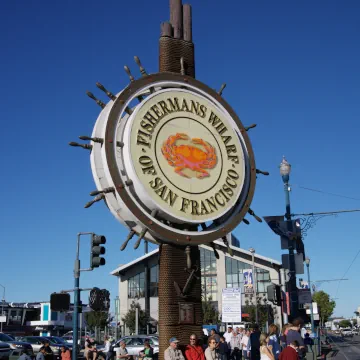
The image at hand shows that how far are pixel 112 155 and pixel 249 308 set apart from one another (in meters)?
47.7

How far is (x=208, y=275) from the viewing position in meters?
60.9

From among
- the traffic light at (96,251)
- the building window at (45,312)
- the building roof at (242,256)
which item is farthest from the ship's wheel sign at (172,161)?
the building window at (45,312)

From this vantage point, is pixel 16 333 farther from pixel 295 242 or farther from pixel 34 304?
pixel 295 242

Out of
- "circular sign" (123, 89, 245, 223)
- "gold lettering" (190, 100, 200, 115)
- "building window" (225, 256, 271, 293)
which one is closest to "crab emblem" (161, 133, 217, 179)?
"circular sign" (123, 89, 245, 223)

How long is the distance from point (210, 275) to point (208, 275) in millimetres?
276

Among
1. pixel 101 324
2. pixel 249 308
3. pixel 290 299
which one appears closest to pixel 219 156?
pixel 290 299

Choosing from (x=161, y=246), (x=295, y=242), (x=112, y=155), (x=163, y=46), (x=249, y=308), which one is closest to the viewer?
(x=112, y=155)

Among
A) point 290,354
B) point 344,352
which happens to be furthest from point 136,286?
point 290,354

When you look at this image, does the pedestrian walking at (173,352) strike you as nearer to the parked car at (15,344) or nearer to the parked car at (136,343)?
the parked car at (136,343)

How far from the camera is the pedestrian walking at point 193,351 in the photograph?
33.5 feet

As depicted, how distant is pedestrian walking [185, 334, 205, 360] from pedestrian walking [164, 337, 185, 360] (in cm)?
29

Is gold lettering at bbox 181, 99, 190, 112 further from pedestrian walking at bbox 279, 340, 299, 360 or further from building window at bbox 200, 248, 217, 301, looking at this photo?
building window at bbox 200, 248, 217, 301

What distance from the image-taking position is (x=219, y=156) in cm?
1136

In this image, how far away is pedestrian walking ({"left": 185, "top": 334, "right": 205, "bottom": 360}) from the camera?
10203mm
